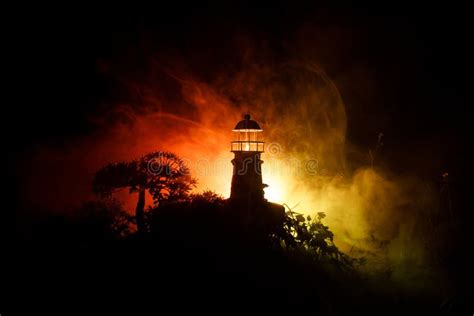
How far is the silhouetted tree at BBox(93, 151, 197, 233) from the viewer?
814cm

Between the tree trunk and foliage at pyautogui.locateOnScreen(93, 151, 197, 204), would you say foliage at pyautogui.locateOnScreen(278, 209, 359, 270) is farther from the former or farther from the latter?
the tree trunk

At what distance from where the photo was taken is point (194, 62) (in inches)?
437

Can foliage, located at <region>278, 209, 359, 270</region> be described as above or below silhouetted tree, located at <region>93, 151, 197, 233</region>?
below

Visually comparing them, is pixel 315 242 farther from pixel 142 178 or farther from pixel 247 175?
pixel 142 178

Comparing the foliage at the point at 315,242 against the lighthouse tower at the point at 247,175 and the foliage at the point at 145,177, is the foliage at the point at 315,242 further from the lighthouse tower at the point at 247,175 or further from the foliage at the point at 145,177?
the foliage at the point at 145,177

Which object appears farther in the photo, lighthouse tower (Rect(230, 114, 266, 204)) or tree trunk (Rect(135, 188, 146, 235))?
lighthouse tower (Rect(230, 114, 266, 204))

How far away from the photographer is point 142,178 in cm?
831

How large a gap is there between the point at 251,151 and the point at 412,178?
675 cm

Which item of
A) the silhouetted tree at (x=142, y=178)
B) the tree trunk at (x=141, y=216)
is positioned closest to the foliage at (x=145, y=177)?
the silhouetted tree at (x=142, y=178)

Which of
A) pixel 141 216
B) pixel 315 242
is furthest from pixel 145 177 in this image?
pixel 315 242

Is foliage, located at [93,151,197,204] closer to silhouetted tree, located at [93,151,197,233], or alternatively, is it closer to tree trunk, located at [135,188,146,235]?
silhouetted tree, located at [93,151,197,233]

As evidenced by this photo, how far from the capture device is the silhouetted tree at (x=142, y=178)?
320 inches

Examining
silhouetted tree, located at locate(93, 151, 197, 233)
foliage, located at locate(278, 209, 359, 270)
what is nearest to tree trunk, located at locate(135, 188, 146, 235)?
silhouetted tree, located at locate(93, 151, 197, 233)

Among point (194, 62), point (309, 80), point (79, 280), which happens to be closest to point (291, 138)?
point (309, 80)
